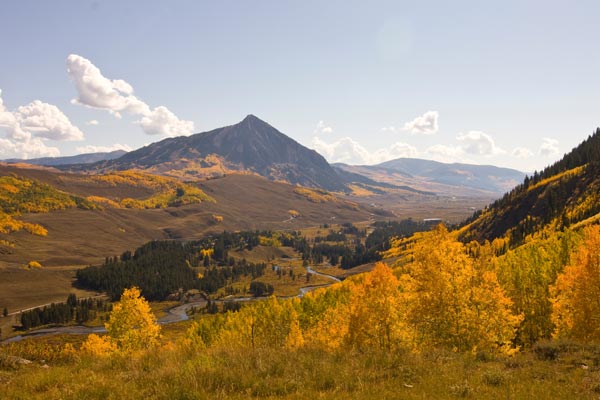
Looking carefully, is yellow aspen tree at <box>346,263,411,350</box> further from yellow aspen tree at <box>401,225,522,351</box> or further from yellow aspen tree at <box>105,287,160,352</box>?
yellow aspen tree at <box>105,287,160,352</box>

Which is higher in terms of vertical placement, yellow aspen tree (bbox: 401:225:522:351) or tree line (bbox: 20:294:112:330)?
yellow aspen tree (bbox: 401:225:522:351)

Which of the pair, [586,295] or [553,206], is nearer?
[586,295]

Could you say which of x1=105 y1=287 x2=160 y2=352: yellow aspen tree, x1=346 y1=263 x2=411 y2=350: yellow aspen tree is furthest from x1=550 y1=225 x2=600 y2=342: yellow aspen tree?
x1=105 y1=287 x2=160 y2=352: yellow aspen tree

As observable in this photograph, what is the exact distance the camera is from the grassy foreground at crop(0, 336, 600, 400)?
13.8 m

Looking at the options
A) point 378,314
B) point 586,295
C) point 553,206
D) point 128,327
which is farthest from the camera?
point 553,206

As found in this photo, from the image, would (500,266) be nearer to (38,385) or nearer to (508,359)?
(508,359)

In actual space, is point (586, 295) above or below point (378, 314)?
above

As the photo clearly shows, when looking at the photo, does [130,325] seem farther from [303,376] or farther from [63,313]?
[63,313]

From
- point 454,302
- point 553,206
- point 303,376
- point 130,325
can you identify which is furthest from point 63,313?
point 553,206

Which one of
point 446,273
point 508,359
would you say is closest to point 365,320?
point 446,273

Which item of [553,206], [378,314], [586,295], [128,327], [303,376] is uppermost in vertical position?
[553,206]

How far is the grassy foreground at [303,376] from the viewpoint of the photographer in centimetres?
1380

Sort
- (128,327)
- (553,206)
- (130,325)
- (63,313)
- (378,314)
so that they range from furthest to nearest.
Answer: (63,313)
(553,206)
(128,327)
(130,325)
(378,314)

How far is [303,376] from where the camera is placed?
52.0ft
